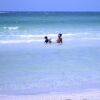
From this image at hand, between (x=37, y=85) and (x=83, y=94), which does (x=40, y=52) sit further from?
(x=83, y=94)

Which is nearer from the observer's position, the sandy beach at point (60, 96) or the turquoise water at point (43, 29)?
the sandy beach at point (60, 96)

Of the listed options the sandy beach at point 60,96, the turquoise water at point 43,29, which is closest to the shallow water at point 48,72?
the sandy beach at point 60,96

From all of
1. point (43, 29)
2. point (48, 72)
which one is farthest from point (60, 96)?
point (43, 29)

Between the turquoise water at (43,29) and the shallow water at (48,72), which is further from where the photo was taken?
the turquoise water at (43,29)

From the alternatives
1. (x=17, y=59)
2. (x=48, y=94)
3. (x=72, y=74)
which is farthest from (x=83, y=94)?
(x=17, y=59)

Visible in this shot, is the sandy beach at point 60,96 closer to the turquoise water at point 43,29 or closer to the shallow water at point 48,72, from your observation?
the shallow water at point 48,72

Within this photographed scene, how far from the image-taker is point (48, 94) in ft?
28.2

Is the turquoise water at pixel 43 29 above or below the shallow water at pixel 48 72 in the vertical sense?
above

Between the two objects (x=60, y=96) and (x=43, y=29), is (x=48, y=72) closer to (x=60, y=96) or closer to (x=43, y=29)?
(x=60, y=96)

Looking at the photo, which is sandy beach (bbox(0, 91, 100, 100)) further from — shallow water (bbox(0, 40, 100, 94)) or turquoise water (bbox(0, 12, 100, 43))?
turquoise water (bbox(0, 12, 100, 43))

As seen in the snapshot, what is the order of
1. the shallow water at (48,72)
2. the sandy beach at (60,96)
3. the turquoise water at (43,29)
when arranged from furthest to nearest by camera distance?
1. the turquoise water at (43,29)
2. the shallow water at (48,72)
3. the sandy beach at (60,96)

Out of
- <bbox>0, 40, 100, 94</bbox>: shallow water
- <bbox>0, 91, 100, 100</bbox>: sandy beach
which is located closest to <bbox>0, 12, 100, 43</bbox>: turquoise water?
<bbox>0, 40, 100, 94</bbox>: shallow water

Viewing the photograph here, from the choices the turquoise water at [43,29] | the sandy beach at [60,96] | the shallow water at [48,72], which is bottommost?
the sandy beach at [60,96]

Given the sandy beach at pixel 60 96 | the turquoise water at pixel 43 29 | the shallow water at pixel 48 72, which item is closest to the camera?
the sandy beach at pixel 60 96
